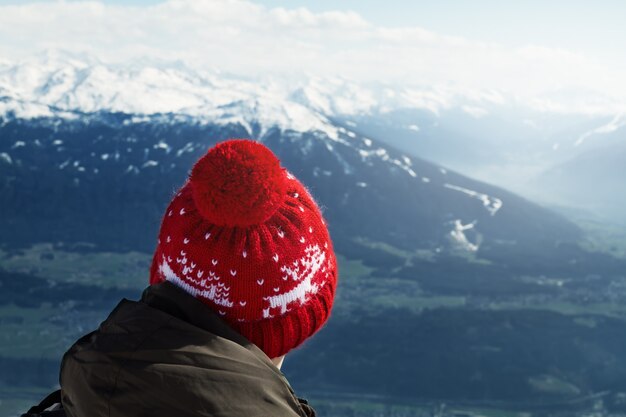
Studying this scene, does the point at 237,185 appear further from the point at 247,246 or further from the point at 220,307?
the point at 220,307

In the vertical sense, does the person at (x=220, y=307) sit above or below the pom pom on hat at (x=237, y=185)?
below

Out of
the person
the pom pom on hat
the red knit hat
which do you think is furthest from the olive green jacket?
the pom pom on hat

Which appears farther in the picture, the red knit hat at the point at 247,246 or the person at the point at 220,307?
the red knit hat at the point at 247,246

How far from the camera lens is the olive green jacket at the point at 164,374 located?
3.56m

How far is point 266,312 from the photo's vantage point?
14.8 ft

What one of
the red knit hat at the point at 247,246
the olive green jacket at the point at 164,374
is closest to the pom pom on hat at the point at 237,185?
the red knit hat at the point at 247,246

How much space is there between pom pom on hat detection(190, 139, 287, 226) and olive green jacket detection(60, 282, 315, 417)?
0.77 m

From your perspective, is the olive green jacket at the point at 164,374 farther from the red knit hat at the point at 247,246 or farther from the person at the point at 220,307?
the red knit hat at the point at 247,246

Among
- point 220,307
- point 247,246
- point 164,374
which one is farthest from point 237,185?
point 164,374

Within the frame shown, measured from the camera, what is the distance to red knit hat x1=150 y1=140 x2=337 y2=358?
4.29 metres

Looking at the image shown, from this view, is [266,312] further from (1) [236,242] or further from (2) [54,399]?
(2) [54,399]

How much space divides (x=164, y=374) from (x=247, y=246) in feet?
3.53

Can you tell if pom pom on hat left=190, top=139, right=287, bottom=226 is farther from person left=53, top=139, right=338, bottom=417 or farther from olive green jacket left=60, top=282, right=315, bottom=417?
olive green jacket left=60, top=282, right=315, bottom=417

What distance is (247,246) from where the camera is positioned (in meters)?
4.31
